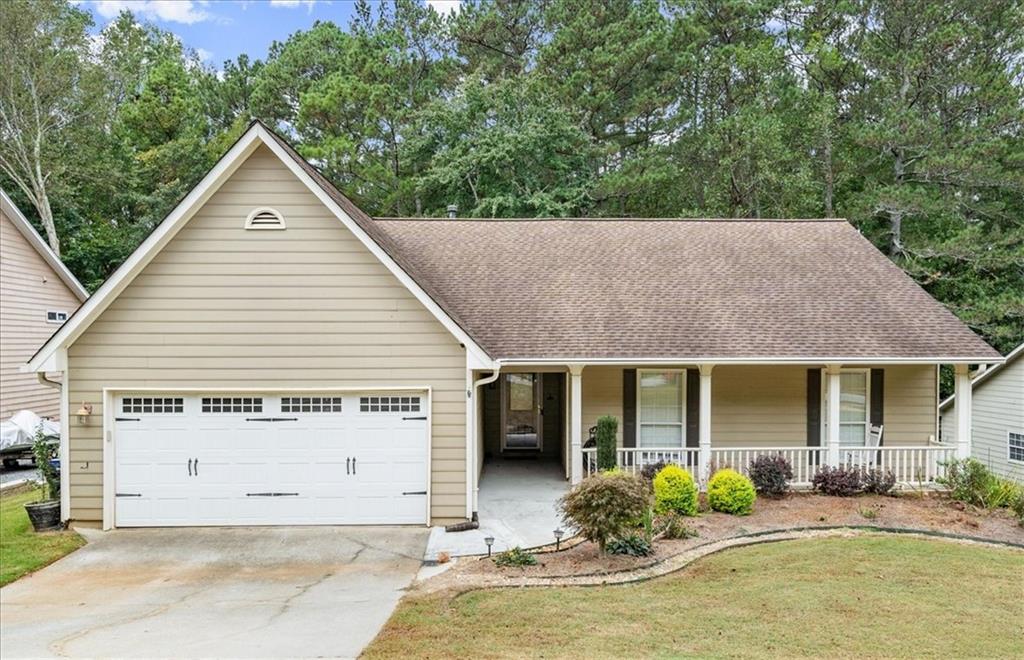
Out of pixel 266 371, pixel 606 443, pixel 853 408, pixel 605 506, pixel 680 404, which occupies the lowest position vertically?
pixel 605 506

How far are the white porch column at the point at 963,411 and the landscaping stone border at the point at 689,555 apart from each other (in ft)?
10.2

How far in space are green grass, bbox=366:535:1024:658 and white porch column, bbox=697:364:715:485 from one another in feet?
10.9

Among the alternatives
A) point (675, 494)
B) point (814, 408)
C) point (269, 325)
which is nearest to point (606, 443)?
point (675, 494)

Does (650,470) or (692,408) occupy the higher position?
(692,408)

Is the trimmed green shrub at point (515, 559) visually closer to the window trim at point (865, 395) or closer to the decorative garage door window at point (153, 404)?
the decorative garage door window at point (153, 404)

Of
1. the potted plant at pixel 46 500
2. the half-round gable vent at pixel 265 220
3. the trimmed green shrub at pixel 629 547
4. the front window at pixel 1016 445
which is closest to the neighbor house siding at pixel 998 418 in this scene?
the front window at pixel 1016 445

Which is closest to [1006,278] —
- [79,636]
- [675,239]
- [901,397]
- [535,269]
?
[901,397]

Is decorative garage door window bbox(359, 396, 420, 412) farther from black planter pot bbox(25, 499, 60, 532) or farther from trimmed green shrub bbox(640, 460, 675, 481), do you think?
black planter pot bbox(25, 499, 60, 532)

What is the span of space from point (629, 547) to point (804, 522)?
3415mm

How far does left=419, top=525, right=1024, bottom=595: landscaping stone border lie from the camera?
6.93 meters

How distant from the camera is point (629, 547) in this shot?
7.74 meters

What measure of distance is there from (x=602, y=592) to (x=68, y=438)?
8.62 meters

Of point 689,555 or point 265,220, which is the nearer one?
point 689,555

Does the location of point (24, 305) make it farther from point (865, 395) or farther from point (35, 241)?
point (865, 395)
